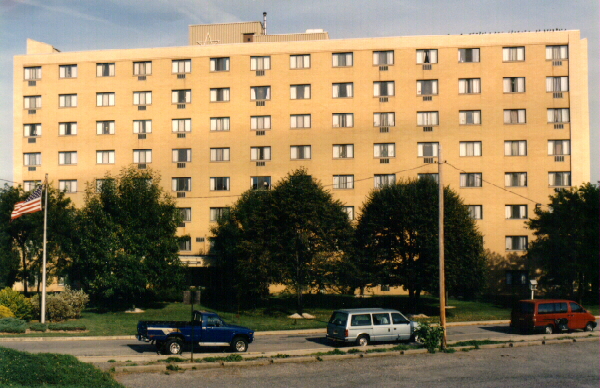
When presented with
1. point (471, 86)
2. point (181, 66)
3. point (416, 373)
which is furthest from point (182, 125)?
point (416, 373)

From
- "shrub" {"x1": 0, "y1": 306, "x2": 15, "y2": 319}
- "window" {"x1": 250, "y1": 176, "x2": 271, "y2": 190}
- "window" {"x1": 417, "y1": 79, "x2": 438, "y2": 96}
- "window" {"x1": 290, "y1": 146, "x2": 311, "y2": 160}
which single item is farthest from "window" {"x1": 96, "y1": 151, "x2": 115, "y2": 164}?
"window" {"x1": 417, "y1": 79, "x2": 438, "y2": 96}

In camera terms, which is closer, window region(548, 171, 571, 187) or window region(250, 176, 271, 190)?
window region(548, 171, 571, 187)

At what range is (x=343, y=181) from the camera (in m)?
59.3

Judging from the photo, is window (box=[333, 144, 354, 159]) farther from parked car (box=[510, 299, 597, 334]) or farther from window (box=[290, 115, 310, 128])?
parked car (box=[510, 299, 597, 334])

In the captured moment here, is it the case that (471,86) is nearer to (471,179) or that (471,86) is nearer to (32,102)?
(471,179)

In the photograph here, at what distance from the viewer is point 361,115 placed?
59219 mm

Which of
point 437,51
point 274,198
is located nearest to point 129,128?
point 274,198

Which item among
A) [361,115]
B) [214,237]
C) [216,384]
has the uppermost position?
[361,115]

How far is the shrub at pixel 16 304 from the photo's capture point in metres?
36.8

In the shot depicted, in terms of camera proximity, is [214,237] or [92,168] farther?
[92,168]

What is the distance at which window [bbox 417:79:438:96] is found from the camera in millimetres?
59094

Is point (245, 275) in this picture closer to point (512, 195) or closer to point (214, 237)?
point (214, 237)

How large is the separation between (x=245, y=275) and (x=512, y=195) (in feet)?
98.8

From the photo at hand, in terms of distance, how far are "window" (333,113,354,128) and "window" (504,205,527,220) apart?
17.9 meters
